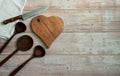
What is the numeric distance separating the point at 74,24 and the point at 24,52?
0.21m

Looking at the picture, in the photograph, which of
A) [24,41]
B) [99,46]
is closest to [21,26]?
[24,41]

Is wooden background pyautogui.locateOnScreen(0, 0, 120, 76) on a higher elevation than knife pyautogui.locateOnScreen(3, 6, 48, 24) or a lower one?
lower

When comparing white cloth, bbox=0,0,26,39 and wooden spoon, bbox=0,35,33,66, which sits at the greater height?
white cloth, bbox=0,0,26,39

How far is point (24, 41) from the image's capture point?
0.79 metres

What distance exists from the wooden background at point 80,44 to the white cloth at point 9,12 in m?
0.02

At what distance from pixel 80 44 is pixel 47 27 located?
0.44ft

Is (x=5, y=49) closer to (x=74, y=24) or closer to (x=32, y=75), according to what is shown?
(x=32, y=75)

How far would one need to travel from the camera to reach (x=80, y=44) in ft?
2.66

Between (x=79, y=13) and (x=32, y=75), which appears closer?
(x=32, y=75)

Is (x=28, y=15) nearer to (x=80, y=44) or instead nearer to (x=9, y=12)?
(x=9, y=12)

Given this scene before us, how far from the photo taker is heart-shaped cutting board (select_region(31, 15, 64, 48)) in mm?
798

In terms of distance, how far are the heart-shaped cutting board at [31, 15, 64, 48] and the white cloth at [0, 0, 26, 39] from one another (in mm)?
72

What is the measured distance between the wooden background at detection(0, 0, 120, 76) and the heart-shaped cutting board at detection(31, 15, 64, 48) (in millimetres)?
16

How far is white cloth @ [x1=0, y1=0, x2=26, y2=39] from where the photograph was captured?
792 mm
